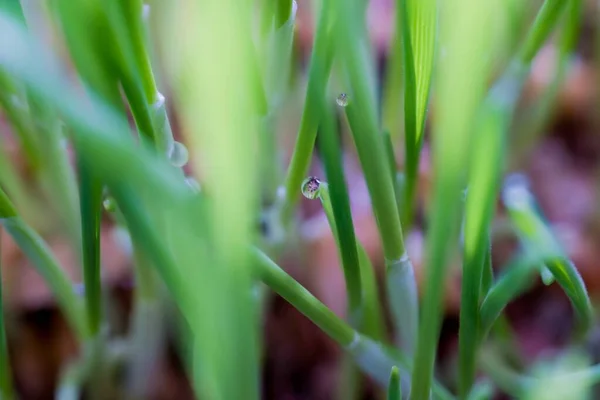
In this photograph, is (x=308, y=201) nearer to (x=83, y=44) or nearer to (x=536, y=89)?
(x=536, y=89)

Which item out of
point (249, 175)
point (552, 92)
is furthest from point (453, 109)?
point (552, 92)

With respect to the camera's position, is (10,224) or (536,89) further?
(536,89)

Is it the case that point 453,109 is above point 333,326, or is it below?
above

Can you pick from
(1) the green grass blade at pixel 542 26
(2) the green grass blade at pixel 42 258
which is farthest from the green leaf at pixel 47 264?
(1) the green grass blade at pixel 542 26

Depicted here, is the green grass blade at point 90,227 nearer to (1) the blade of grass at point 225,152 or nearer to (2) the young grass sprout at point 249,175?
(2) the young grass sprout at point 249,175

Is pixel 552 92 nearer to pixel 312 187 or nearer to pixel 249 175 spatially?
pixel 312 187

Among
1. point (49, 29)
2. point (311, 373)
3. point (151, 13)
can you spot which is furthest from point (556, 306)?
point (49, 29)
